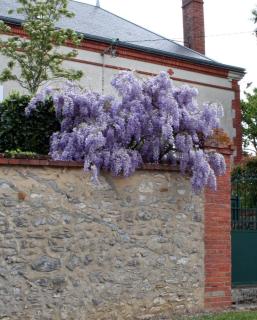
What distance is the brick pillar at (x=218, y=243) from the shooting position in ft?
30.0

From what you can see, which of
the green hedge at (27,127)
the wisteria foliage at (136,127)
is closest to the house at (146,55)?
the green hedge at (27,127)

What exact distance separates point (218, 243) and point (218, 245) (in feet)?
0.11

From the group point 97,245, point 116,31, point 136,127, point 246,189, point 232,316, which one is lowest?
point 232,316

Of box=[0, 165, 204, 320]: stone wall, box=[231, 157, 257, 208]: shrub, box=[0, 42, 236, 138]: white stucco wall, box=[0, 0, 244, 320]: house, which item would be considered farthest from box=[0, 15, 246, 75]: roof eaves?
box=[0, 165, 204, 320]: stone wall

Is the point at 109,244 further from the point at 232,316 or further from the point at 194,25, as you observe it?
the point at 194,25

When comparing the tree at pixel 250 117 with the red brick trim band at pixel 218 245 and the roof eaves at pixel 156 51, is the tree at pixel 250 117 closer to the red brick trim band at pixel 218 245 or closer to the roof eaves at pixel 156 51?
the roof eaves at pixel 156 51

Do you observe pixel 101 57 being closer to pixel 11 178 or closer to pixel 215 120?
pixel 215 120

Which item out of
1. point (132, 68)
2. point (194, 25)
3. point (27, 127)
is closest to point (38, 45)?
point (27, 127)

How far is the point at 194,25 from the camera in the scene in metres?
23.0

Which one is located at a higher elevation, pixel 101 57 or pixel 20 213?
pixel 101 57

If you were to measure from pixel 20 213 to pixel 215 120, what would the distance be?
354cm

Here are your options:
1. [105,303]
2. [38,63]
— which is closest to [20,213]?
[105,303]

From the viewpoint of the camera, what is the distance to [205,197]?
922cm

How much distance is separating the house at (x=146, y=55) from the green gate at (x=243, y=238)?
7297mm
